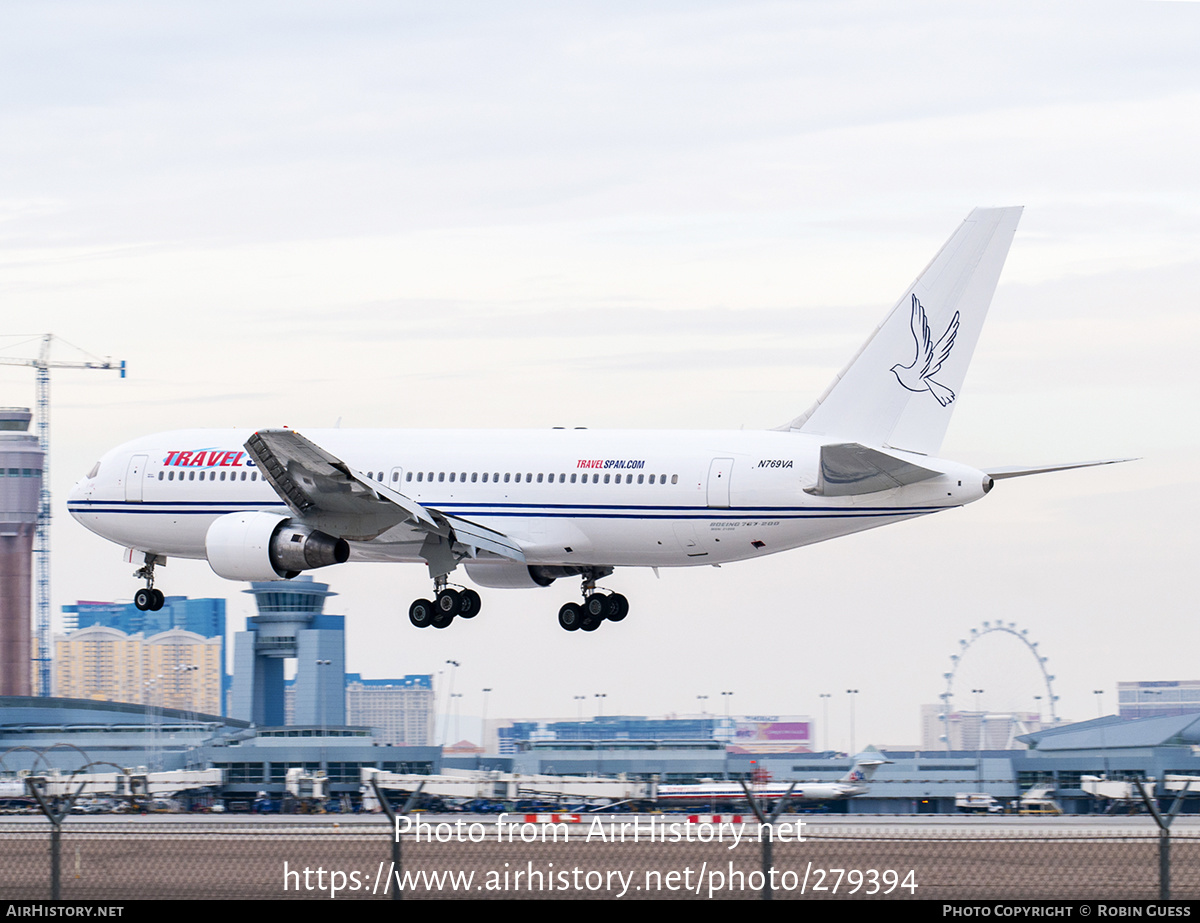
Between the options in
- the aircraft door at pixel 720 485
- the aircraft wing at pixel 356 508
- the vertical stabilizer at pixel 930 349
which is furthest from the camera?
the aircraft wing at pixel 356 508

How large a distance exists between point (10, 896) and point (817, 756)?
264 ft

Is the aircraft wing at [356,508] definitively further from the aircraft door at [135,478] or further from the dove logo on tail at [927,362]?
the dove logo on tail at [927,362]

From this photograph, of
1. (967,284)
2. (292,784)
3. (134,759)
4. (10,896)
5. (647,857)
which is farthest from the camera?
(134,759)

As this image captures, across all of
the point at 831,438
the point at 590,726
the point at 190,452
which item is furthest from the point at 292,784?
the point at 590,726

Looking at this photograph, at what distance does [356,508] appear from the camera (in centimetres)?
5053

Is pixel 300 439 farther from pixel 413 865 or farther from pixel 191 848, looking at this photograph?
pixel 413 865

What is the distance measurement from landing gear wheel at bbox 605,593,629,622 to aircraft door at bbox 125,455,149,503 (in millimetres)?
15067

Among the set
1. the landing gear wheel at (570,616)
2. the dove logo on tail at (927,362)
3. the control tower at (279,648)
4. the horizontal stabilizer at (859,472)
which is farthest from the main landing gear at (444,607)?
the control tower at (279,648)

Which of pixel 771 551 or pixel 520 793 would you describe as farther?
pixel 520 793

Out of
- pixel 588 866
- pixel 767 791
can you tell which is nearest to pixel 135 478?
pixel 767 791

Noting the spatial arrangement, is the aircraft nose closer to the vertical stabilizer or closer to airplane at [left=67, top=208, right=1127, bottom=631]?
airplane at [left=67, top=208, right=1127, bottom=631]

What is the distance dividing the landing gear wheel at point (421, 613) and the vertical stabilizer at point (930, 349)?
13669 millimetres

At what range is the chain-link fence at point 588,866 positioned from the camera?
24062 millimetres

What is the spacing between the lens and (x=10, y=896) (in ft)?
78.9
